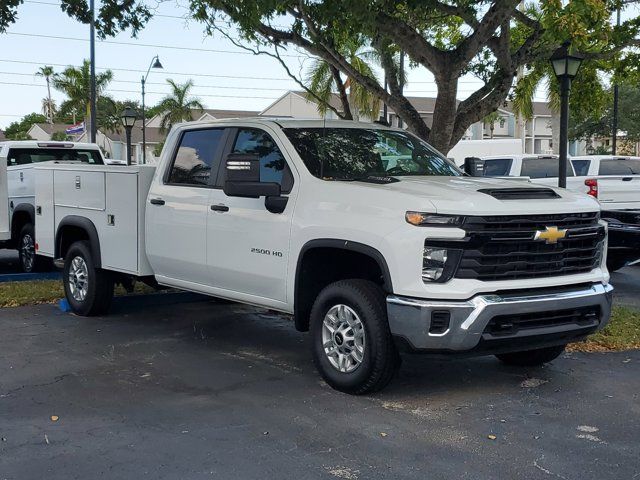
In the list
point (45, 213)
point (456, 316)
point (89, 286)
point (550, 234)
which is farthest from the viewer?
point (45, 213)

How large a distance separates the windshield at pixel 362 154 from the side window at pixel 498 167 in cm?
1019

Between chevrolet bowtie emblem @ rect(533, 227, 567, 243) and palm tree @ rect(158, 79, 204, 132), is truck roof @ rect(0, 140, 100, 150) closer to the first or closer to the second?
chevrolet bowtie emblem @ rect(533, 227, 567, 243)

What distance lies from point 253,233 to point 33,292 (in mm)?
4634

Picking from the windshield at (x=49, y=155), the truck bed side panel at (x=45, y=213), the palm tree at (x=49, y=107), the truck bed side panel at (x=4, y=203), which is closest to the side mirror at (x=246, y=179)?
the truck bed side panel at (x=45, y=213)

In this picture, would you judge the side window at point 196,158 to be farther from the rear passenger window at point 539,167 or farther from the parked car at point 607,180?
the rear passenger window at point 539,167

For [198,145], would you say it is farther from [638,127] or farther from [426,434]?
[638,127]

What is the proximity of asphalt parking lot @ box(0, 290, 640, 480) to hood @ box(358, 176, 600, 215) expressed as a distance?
139 cm

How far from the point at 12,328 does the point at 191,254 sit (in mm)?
2402

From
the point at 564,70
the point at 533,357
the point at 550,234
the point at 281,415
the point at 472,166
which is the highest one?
the point at 564,70

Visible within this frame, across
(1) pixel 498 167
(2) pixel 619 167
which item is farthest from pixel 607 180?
(1) pixel 498 167

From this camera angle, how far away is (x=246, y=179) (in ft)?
19.6

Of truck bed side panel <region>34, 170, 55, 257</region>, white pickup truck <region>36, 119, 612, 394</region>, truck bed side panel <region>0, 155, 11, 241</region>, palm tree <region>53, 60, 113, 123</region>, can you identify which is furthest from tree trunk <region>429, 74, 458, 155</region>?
palm tree <region>53, 60, 113, 123</region>

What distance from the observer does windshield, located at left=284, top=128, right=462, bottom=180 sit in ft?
20.6

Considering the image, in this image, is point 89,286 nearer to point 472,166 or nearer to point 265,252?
point 265,252
